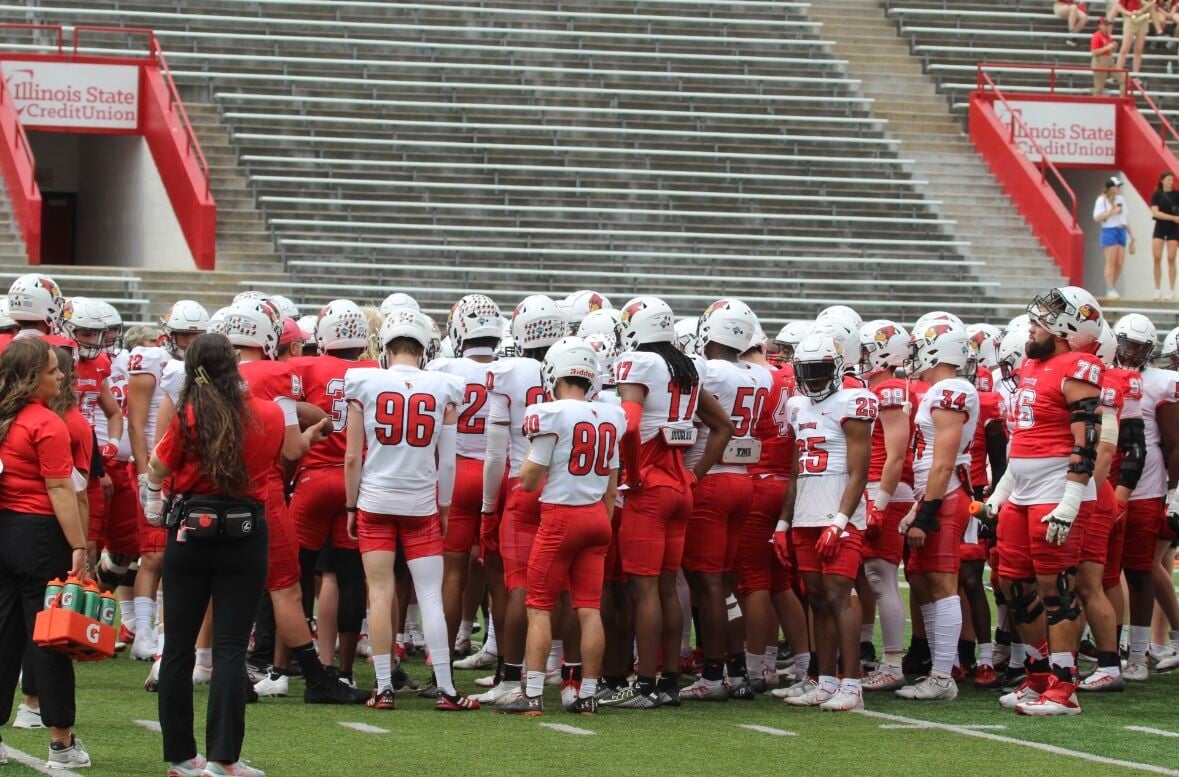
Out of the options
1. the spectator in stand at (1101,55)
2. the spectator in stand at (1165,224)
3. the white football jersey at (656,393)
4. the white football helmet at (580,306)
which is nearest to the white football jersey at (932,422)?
the white football jersey at (656,393)

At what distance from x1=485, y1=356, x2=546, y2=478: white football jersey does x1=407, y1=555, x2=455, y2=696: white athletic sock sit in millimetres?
722

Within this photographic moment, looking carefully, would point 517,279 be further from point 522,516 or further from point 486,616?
point 522,516

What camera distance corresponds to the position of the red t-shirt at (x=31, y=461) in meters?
7.18

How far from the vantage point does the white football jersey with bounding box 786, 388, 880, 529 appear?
9.02 metres

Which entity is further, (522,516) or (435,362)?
(435,362)

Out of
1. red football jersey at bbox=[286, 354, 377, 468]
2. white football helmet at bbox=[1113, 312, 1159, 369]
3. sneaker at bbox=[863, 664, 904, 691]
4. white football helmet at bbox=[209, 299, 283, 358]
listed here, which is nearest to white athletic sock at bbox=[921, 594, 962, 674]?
sneaker at bbox=[863, 664, 904, 691]

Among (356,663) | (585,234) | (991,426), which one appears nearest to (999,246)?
(585,234)

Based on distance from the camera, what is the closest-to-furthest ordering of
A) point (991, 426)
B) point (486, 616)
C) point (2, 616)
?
1. point (2, 616)
2. point (991, 426)
3. point (486, 616)

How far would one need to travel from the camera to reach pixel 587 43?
23.9 metres

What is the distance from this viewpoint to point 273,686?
921cm

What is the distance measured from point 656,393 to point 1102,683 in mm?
2901

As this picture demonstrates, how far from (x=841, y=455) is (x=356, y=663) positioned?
3.30m

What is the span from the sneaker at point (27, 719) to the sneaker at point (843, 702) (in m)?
3.68

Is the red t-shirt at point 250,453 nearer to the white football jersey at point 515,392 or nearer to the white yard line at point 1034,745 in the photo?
the white football jersey at point 515,392
